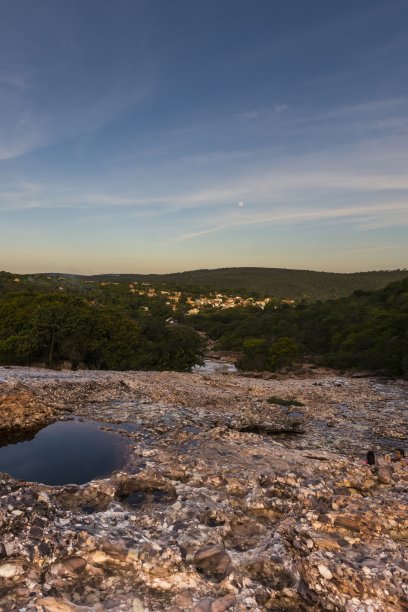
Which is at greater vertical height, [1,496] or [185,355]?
[1,496]

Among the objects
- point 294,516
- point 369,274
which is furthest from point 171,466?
point 369,274

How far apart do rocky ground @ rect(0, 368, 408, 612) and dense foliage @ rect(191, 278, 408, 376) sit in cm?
2709

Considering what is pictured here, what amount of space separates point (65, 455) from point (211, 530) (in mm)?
6007

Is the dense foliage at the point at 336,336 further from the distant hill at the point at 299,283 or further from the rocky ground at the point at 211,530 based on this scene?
the distant hill at the point at 299,283

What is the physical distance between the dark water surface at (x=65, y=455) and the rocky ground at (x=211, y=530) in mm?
626

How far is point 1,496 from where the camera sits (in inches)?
340

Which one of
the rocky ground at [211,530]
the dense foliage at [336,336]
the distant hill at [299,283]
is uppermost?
the distant hill at [299,283]

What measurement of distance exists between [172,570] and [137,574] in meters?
0.59

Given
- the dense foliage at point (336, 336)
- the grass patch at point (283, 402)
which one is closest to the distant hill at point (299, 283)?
the dense foliage at point (336, 336)

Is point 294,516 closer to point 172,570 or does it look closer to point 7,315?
point 172,570

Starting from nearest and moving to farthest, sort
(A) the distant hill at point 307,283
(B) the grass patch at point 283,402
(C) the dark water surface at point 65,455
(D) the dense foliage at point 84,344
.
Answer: (C) the dark water surface at point 65,455
(B) the grass patch at point 283,402
(D) the dense foliage at point 84,344
(A) the distant hill at point 307,283

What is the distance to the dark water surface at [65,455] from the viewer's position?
1095 cm

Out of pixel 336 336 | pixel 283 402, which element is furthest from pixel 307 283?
→ pixel 283 402

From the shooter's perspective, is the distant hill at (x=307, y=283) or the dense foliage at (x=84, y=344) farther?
the distant hill at (x=307, y=283)
